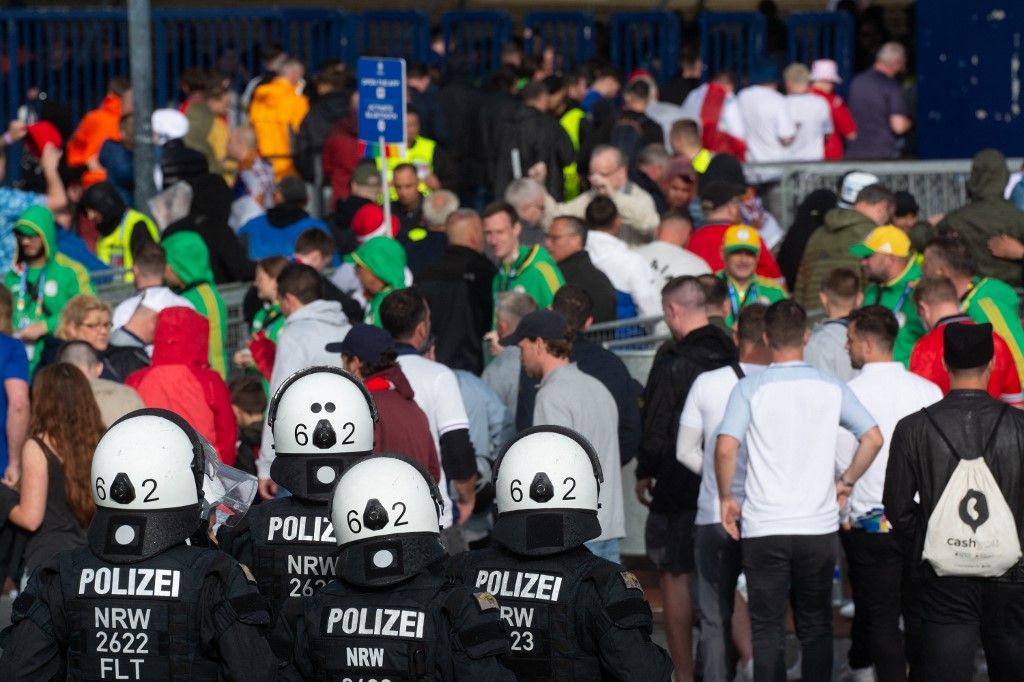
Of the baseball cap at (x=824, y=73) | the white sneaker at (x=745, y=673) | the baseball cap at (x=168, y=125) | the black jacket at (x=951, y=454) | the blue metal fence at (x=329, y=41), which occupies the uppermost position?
the blue metal fence at (x=329, y=41)

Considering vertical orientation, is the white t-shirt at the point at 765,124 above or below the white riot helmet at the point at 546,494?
above

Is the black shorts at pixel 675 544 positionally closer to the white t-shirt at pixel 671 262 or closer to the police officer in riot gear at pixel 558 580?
the white t-shirt at pixel 671 262

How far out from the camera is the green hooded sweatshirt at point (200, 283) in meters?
11.5

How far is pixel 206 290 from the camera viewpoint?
458 inches

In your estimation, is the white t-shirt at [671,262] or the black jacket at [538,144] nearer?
the white t-shirt at [671,262]

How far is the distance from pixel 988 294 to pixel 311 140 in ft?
27.5

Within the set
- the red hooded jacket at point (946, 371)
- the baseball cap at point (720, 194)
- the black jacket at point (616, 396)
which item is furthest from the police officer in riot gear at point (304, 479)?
the baseball cap at point (720, 194)

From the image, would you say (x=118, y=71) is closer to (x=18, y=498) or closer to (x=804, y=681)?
(x=18, y=498)

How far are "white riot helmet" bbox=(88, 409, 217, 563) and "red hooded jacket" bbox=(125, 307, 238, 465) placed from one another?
3.50 metres

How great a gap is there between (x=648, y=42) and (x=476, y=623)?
17087mm

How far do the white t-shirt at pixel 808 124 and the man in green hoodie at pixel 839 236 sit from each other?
5148 millimetres

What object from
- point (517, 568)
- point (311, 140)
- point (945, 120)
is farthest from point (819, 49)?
point (517, 568)

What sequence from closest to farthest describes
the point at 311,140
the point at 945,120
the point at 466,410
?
the point at 466,410, the point at 311,140, the point at 945,120

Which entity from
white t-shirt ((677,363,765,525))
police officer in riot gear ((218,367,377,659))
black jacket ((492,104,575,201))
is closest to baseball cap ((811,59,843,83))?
black jacket ((492,104,575,201))
